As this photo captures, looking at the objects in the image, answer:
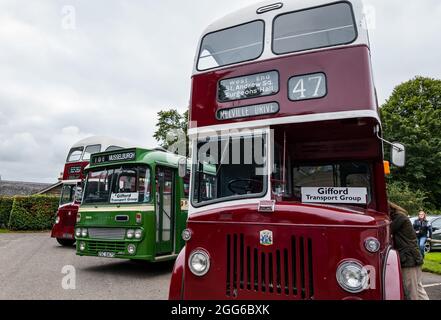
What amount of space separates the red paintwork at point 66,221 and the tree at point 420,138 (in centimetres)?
2323

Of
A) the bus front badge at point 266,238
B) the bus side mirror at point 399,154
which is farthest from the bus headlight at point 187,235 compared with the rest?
the bus side mirror at point 399,154

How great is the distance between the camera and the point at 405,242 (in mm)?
5117

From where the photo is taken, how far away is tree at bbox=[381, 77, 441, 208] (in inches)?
1087

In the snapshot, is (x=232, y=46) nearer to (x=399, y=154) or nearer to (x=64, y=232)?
(x=399, y=154)

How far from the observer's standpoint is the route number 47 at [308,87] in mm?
4008

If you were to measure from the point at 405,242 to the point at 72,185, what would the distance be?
12052mm

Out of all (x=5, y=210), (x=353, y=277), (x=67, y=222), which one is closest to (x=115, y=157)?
(x=67, y=222)

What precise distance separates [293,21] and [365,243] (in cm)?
281

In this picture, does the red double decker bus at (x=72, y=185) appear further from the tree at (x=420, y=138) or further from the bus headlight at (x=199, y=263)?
the tree at (x=420, y=138)

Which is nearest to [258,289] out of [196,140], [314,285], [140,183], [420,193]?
[314,285]

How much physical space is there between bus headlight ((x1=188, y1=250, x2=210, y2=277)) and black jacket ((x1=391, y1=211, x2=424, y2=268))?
2.91 m

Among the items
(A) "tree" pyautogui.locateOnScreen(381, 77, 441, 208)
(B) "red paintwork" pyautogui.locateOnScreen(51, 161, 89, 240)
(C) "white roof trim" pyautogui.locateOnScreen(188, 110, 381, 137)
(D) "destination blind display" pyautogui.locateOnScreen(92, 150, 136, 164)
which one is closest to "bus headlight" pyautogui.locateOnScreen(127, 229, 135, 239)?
(D) "destination blind display" pyautogui.locateOnScreen(92, 150, 136, 164)

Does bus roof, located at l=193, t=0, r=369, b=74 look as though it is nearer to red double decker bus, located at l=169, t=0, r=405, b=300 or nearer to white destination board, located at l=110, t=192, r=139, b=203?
red double decker bus, located at l=169, t=0, r=405, b=300

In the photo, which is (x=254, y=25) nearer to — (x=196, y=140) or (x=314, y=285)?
(x=196, y=140)
